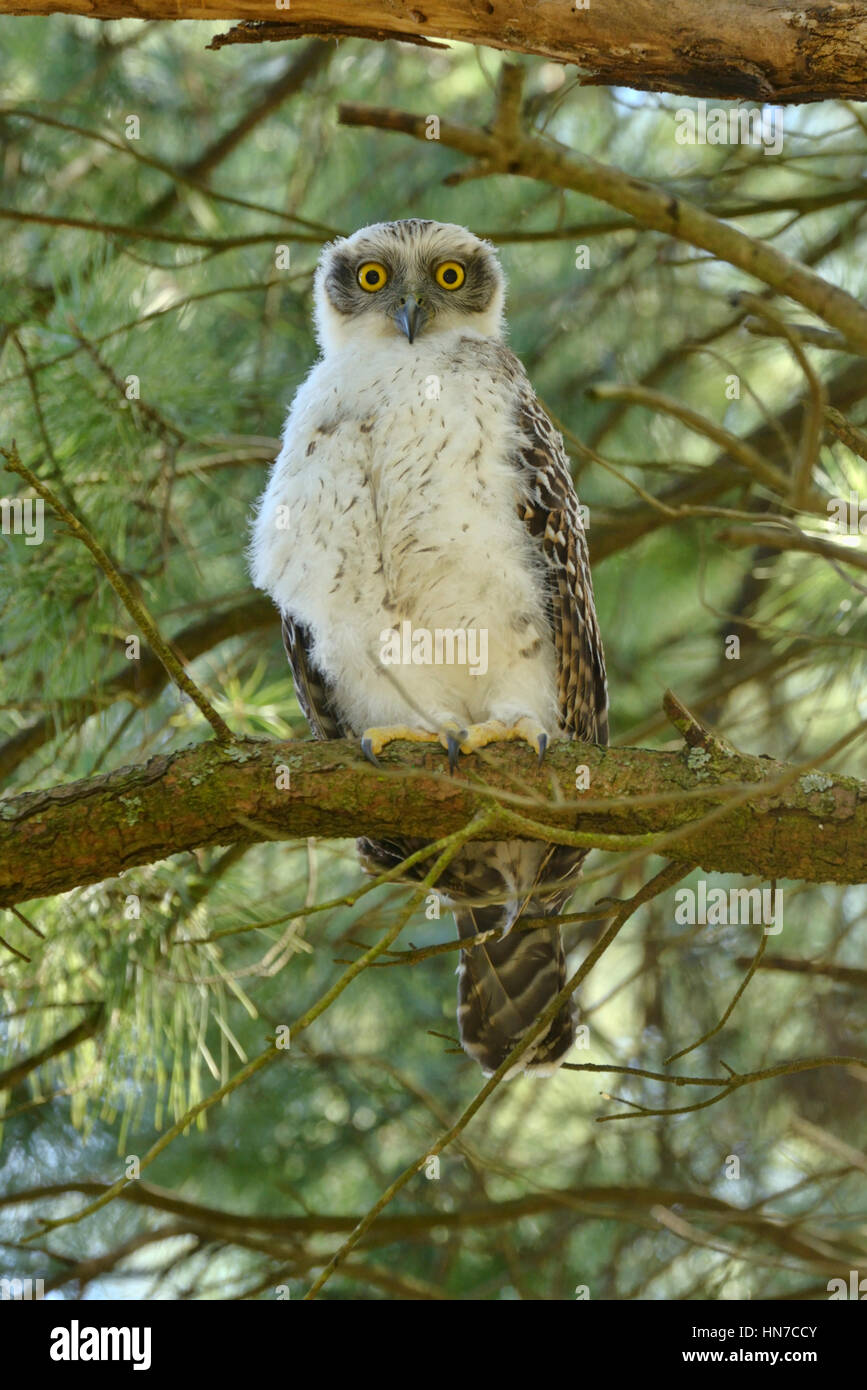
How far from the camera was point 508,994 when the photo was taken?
391cm

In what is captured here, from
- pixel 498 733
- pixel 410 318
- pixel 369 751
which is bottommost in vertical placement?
pixel 369 751

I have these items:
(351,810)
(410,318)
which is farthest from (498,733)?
(410,318)

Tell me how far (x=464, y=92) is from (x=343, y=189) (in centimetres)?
67

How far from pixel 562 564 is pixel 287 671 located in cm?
138

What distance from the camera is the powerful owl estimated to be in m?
3.57

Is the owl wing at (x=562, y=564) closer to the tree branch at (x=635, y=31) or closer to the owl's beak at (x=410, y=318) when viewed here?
the owl's beak at (x=410, y=318)

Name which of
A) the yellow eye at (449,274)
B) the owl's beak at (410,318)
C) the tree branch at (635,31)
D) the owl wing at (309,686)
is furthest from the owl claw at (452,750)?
the yellow eye at (449,274)

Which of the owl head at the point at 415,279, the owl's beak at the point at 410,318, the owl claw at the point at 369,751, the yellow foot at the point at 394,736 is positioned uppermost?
the owl head at the point at 415,279

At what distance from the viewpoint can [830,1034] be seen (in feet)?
14.9

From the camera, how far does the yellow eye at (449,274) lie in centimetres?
412

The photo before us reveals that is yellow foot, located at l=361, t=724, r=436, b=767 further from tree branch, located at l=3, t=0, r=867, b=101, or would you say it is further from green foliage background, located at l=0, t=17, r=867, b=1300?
tree branch, located at l=3, t=0, r=867, b=101

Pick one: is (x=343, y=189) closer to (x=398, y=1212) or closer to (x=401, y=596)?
(x=401, y=596)

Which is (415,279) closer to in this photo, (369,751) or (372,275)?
(372,275)

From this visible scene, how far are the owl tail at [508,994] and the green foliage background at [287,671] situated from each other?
35 cm
